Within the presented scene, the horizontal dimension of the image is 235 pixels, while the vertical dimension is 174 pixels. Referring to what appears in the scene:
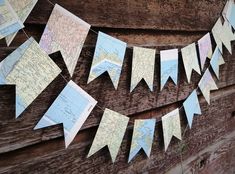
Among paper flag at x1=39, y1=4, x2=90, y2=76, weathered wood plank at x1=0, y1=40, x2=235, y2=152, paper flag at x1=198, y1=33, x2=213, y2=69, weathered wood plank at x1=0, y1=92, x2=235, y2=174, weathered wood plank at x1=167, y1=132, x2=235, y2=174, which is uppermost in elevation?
paper flag at x1=39, y1=4, x2=90, y2=76

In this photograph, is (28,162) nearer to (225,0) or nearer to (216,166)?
(225,0)

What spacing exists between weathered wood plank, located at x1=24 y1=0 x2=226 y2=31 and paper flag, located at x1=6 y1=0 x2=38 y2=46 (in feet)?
0.07

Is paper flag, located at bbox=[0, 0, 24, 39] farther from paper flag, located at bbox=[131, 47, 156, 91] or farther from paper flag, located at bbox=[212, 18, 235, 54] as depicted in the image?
paper flag, located at bbox=[212, 18, 235, 54]

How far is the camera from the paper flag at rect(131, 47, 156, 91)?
2.95 ft

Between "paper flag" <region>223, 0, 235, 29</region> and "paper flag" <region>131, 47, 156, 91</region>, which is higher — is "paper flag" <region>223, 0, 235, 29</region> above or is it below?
above

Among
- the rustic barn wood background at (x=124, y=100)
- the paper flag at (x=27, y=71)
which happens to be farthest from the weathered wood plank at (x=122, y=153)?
the paper flag at (x=27, y=71)

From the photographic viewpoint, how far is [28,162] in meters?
0.71

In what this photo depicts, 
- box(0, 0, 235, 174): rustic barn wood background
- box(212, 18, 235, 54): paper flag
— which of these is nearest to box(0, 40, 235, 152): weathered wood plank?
box(0, 0, 235, 174): rustic barn wood background

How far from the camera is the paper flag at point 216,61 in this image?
4.17ft

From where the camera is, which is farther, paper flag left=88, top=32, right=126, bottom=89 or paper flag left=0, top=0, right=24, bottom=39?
paper flag left=88, top=32, right=126, bottom=89

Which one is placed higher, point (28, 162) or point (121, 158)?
point (28, 162)

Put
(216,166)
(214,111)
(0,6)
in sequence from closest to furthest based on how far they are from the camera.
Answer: (0,6) → (214,111) → (216,166)

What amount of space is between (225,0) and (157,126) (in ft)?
2.04

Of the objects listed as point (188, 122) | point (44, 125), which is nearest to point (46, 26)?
point (44, 125)
